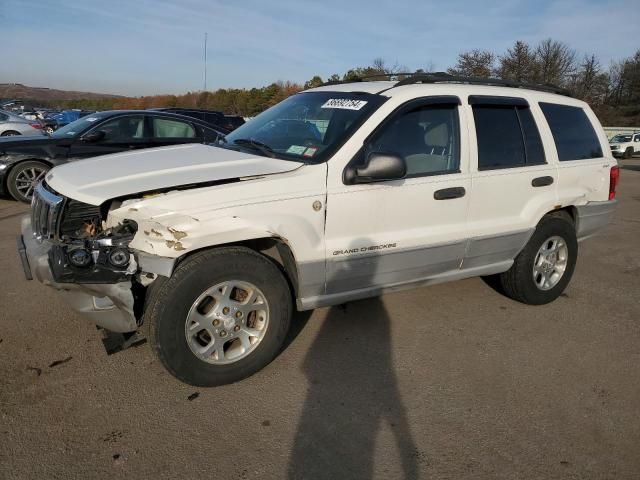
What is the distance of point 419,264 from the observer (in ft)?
11.6

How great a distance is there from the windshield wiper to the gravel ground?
4.58ft

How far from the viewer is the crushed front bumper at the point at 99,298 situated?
272cm

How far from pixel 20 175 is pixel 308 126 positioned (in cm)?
648

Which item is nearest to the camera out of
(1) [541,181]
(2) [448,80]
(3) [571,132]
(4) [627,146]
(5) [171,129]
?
(2) [448,80]

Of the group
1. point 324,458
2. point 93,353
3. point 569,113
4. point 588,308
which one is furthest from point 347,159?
point 588,308

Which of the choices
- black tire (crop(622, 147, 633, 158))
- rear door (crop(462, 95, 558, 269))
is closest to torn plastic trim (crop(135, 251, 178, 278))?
rear door (crop(462, 95, 558, 269))

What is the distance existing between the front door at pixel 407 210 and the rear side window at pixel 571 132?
3.85 feet

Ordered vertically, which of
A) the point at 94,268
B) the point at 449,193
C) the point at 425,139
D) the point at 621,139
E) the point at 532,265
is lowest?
the point at 532,265

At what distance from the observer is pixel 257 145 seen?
139 inches

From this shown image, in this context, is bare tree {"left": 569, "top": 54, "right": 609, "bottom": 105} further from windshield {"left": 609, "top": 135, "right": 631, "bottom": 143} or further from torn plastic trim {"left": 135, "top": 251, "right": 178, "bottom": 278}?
torn plastic trim {"left": 135, "top": 251, "right": 178, "bottom": 278}

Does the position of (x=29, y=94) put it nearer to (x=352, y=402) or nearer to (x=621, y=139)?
(x=621, y=139)

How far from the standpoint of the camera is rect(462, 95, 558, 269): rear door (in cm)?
367

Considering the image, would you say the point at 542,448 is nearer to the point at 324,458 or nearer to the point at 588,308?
the point at 324,458

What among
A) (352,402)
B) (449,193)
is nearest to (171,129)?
(449,193)
